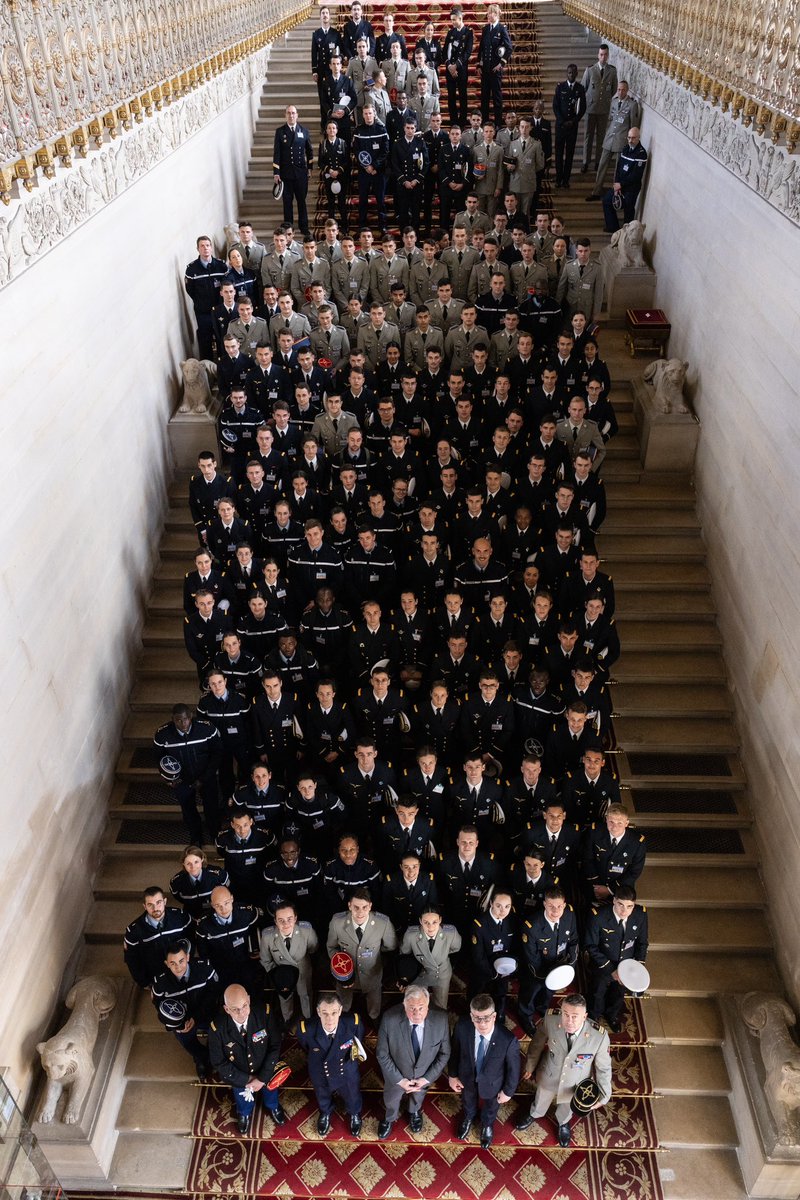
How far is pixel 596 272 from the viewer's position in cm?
1059

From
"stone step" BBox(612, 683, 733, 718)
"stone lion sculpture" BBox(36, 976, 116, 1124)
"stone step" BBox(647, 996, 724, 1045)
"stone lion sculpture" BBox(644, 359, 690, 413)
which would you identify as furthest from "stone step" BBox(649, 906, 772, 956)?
"stone lion sculpture" BBox(644, 359, 690, 413)

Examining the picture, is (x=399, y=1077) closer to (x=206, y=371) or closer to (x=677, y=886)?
(x=677, y=886)

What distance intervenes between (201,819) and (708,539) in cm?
525

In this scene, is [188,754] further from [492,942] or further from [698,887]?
[698,887]

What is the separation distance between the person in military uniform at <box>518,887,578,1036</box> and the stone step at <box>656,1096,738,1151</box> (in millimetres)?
1136

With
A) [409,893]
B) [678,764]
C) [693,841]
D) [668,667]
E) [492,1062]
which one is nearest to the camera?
[492,1062]

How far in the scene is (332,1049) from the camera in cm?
570

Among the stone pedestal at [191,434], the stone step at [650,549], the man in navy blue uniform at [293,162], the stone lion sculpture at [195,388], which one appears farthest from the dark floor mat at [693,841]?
the man in navy blue uniform at [293,162]

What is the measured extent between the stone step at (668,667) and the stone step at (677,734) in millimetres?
362

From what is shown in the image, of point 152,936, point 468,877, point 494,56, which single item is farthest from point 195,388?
point 494,56

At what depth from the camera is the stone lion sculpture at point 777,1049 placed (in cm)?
577

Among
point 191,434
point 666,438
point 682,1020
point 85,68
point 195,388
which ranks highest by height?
point 85,68

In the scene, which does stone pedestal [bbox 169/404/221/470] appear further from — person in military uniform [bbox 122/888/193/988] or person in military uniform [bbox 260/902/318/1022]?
person in military uniform [bbox 260/902/318/1022]

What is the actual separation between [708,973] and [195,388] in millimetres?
7111
